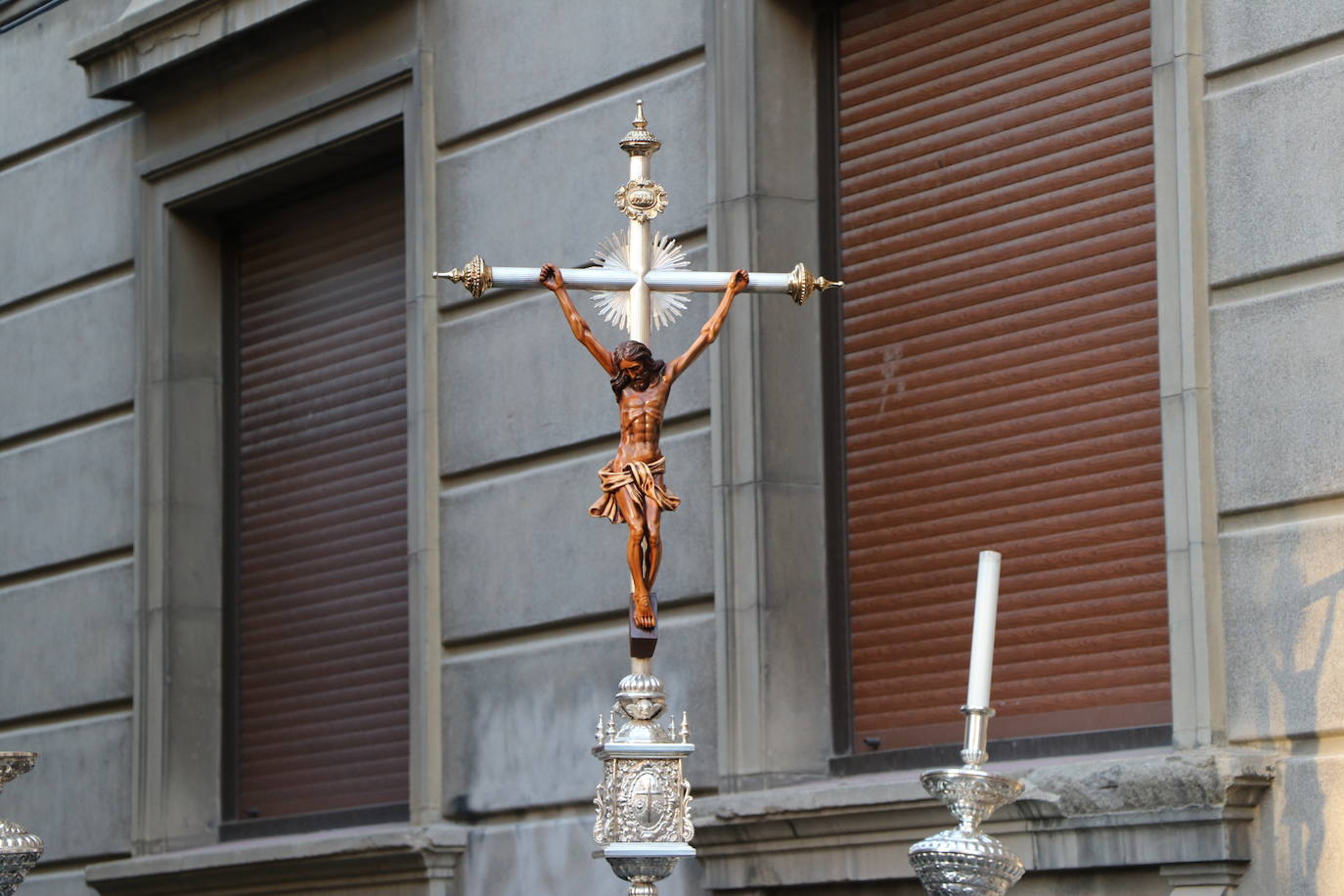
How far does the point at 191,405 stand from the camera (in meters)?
15.6

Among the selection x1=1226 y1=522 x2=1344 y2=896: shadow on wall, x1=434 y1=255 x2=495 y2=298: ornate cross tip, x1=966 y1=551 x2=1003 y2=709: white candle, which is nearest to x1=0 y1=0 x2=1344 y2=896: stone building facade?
x1=1226 y1=522 x2=1344 y2=896: shadow on wall

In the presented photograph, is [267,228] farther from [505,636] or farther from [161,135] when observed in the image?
[505,636]

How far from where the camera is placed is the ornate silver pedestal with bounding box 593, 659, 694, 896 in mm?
6941

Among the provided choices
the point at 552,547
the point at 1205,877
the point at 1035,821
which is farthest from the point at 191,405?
the point at 1205,877

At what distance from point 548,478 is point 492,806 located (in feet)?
5.39

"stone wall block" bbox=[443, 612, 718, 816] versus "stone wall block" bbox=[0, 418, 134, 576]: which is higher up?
"stone wall block" bbox=[0, 418, 134, 576]

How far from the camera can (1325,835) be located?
9164 mm

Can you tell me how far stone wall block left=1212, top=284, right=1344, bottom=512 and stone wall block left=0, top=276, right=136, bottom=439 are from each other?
805 cm

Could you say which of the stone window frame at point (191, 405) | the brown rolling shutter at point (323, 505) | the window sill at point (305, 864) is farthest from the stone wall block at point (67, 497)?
the window sill at point (305, 864)

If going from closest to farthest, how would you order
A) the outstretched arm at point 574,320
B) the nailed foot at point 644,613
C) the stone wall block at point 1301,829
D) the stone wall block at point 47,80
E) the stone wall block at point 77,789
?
the nailed foot at point 644,613, the outstretched arm at point 574,320, the stone wall block at point 1301,829, the stone wall block at point 77,789, the stone wall block at point 47,80

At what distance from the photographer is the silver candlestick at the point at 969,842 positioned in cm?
704

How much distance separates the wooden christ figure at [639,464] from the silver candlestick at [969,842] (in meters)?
0.93

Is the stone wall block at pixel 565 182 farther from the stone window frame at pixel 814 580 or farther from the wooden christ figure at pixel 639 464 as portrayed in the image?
the wooden christ figure at pixel 639 464

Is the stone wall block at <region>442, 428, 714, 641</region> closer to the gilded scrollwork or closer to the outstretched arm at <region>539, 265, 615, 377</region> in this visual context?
the outstretched arm at <region>539, 265, 615, 377</region>
